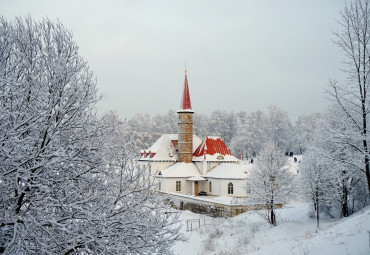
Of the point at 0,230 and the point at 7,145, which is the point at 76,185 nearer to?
the point at 0,230

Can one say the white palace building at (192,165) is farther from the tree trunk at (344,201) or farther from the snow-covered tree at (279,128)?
the snow-covered tree at (279,128)

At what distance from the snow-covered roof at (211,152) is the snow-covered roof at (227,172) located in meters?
1.49

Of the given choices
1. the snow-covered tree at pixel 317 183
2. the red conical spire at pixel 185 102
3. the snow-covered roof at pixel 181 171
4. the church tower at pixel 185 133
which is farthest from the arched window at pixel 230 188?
the snow-covered tree at pixel 317 183

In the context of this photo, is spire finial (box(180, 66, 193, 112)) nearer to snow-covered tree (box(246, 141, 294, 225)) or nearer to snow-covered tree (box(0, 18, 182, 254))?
snow-covered tree (box(246, 141, 294, 225))

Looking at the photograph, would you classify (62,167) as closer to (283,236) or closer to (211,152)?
(283,236)

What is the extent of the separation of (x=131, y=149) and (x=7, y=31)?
141 inches

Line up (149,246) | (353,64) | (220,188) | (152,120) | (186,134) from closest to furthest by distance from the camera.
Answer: (149,246) → (353,64) → (220,188) → (186,134) → (152,120)

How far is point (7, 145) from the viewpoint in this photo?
4.45 meters

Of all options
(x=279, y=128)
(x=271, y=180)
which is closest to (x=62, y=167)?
(x=271, y=180)

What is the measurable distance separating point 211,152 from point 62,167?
1360 inches

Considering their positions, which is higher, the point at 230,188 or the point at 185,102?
the point at 185,102

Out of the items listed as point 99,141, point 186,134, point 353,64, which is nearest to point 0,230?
point 99,141

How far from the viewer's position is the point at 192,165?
131 ft

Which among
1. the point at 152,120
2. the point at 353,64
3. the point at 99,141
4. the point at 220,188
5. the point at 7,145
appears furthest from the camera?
the point at 152,120
